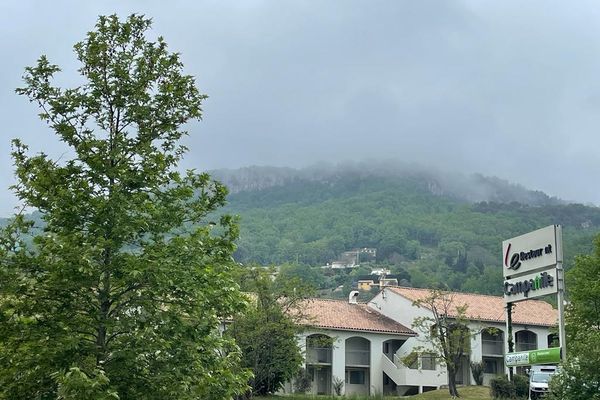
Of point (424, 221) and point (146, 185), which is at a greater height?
point (424, 221)

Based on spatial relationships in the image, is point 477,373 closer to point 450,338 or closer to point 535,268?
point 450,338

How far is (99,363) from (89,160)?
3.27 metres

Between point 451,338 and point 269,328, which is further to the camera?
point 451,338

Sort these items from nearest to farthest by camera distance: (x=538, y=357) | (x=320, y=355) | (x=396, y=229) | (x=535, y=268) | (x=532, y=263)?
(x=538, y=357) < (x=535, y=268) < (x=532, y=263) < (x=320, y=355) < (x=396, y=229)

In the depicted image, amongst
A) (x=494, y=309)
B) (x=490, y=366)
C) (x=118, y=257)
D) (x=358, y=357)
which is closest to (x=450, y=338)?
(x=358, y=357)

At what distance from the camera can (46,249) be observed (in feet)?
36.0

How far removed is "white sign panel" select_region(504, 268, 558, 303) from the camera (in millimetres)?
22859

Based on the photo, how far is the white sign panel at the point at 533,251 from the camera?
22.9 m

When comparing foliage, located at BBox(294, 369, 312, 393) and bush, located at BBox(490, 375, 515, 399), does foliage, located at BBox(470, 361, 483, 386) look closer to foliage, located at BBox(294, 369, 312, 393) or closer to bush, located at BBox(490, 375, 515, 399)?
foliage, located at BBox(294, 369, 312, 393)

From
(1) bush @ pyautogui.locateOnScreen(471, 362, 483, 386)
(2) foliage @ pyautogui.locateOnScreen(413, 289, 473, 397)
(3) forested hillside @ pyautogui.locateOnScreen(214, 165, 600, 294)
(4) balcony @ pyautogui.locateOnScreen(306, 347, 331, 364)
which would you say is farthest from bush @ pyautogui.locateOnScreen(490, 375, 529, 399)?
Result: (3) forested hillside @ pyautogui.locateOnScreen(214, 165, 600, 294)

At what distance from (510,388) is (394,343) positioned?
57.3 feet

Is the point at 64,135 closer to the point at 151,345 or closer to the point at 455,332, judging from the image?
the point at 151,345

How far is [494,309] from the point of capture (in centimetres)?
5450

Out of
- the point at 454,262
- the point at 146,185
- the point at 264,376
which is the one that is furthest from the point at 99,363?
the point at 454,262
